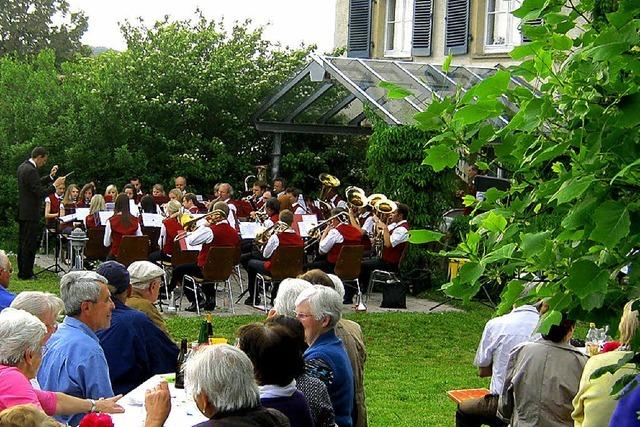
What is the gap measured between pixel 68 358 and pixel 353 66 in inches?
553

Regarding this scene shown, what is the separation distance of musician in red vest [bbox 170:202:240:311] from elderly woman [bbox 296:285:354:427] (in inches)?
330

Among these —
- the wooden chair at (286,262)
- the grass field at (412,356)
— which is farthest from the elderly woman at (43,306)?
the wooden chair at (286,262)

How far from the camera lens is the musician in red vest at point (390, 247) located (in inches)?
635

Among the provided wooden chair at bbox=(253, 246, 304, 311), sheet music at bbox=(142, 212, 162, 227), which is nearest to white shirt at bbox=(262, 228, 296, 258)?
wooden chair at bbox=(253, 246, 304, 311)

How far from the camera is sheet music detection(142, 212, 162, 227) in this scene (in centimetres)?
1686

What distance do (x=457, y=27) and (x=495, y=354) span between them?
1536 cm

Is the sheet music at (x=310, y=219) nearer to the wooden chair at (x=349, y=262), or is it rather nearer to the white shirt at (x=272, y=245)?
the wooden chair at (x=349, y=262)

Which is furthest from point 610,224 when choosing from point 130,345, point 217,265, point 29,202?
point 29,202

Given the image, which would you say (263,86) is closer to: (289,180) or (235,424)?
(289,180)

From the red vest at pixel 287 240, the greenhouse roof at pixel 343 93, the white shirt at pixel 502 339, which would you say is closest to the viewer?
the white shirt at pixel 502 339

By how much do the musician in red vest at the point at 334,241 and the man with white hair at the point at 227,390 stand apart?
11.5 meters

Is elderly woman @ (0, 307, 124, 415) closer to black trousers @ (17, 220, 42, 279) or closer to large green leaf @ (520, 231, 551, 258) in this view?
large green leaf @ (520, 231, 551, 258)

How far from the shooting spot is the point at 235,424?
13.5 feet

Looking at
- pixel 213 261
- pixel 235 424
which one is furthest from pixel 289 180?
pixel 235 424
